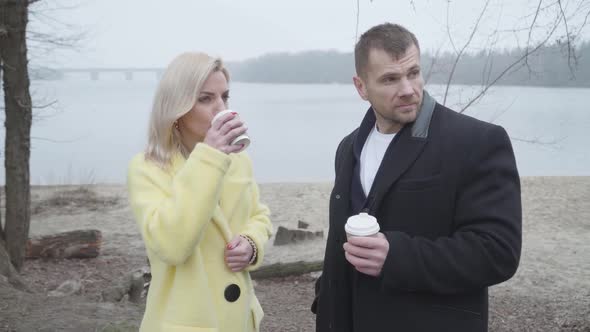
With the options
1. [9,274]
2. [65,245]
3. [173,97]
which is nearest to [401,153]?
[173,97]

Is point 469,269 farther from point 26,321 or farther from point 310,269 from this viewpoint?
point 310,269

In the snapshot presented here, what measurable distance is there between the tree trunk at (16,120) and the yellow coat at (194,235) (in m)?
4.50

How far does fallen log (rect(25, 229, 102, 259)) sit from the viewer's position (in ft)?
25.1

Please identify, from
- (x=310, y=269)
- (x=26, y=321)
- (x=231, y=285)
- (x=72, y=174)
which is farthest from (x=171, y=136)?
(x=72, y=174)

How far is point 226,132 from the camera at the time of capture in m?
1.87

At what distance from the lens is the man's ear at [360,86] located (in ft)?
6.85

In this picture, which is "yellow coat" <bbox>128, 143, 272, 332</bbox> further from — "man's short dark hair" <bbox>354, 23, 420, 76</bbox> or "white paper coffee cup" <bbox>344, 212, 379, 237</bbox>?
"man's short dark hair" <bbox>354, 23, 420, 76</bbox>

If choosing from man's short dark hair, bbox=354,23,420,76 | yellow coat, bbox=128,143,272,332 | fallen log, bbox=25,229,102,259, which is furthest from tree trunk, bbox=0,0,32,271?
man's short dark hair, bbox=354,23,420,76

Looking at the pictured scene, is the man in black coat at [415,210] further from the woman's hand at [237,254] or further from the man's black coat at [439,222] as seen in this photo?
the woman's hand at [237,254]

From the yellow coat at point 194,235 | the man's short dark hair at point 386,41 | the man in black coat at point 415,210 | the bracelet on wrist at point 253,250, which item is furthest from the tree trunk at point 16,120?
the man in black coat at point 415,210

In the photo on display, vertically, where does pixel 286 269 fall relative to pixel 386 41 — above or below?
below

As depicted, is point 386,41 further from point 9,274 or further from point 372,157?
point 9,274

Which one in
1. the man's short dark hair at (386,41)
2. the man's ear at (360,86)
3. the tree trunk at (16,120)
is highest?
the man's short dark hair at (386,41)

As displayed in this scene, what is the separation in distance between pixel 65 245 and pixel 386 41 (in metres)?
6.98
